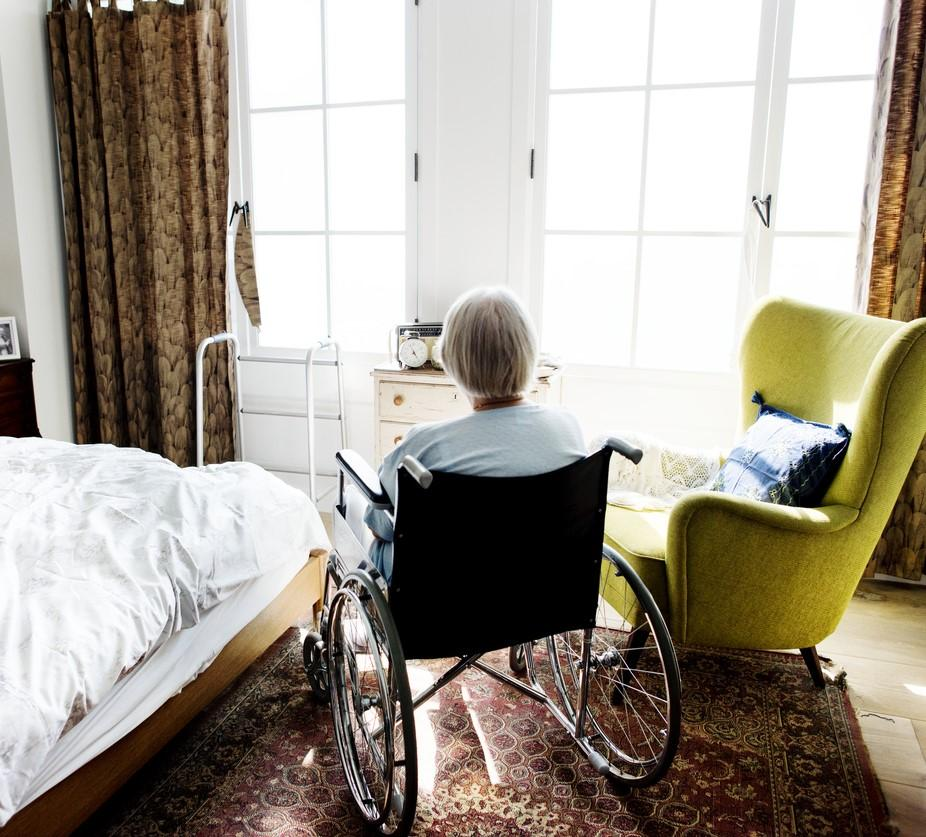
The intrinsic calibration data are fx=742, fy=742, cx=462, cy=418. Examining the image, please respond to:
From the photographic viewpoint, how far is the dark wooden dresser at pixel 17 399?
313 cm

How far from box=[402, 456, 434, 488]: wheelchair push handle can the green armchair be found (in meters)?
0.84

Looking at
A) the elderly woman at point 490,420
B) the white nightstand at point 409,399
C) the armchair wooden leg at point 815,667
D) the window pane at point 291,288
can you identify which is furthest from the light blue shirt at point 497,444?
the window pane at point 291,288

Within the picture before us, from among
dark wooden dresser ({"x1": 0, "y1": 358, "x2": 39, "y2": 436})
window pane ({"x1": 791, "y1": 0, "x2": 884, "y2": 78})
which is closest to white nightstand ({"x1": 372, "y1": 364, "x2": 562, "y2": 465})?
window pane ({"x1": 791, "y1": 0, "x2": 884, "y2": 78})

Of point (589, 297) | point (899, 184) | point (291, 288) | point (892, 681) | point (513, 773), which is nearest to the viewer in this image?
point (513, 773)

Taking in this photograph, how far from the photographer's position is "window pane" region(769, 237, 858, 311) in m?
2.78

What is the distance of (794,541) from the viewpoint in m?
1.84

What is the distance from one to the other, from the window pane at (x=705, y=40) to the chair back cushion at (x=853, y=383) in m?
1.02

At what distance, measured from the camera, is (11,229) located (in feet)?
10.6

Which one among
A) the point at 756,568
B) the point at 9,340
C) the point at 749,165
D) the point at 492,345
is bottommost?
the point at 756,568

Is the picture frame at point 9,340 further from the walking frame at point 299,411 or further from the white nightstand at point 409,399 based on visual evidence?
the white nightstand at point 409,399

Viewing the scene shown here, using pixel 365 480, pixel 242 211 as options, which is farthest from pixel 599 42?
→ pixel 365 480

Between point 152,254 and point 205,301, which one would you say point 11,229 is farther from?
point 205,301

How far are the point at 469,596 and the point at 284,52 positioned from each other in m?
2.79

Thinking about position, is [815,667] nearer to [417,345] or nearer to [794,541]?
[794,541]
